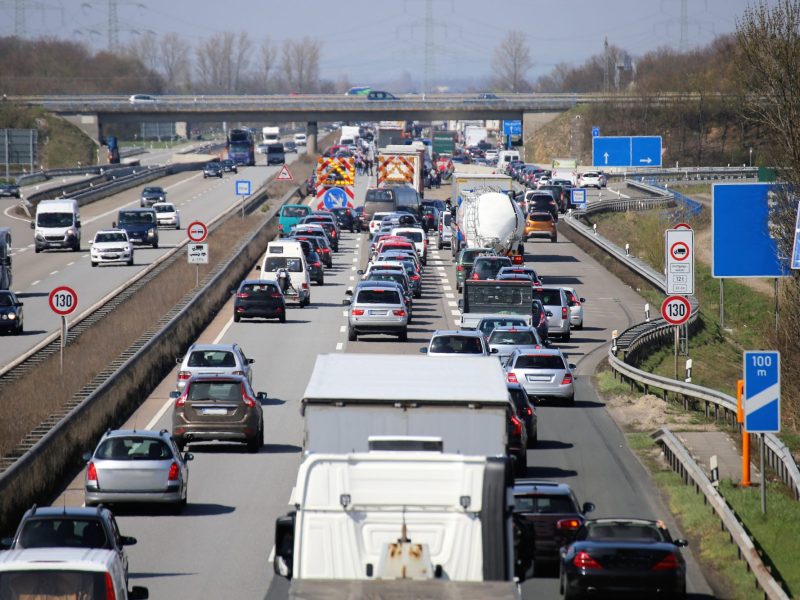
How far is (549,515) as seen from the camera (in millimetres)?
19562

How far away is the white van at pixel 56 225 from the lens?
71.2 metres

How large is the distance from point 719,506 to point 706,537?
0.46 meters

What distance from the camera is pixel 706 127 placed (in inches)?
5699

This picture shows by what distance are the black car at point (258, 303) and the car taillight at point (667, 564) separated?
3204 cm

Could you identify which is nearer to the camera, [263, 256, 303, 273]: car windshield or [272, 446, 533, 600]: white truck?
[272, 446, 533, 600]: white truck

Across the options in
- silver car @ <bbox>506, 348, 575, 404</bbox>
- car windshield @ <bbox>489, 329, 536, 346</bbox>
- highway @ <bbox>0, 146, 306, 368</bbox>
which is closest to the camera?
silver car @ <bbox>506, 348, 575, 404</bbox>

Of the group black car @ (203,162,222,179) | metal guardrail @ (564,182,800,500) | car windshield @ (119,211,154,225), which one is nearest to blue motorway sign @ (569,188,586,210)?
metal guardrail @ (564,182,800,500)

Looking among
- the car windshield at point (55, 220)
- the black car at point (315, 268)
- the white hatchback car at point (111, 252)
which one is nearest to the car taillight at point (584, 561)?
the black car at point (315, 268)

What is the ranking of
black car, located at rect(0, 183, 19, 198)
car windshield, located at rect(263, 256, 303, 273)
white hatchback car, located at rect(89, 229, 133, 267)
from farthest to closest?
black car, located at rect(0, 183, 19, 198) → white hatchback car, located at rect(89, 229, 133, 267) → car windshield, located at rect(263, 256, 303, 273)

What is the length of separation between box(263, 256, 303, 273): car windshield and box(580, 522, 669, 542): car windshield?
118ft

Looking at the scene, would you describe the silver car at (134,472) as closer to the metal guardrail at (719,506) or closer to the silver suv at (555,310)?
the metal guardrail at (719,506)

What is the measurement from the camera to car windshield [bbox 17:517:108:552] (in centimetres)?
1694

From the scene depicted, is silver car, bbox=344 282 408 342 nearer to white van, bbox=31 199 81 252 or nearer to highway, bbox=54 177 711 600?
highway, bbox=54 177 711 600

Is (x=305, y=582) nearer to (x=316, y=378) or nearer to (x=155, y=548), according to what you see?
(x=316, y=378)
